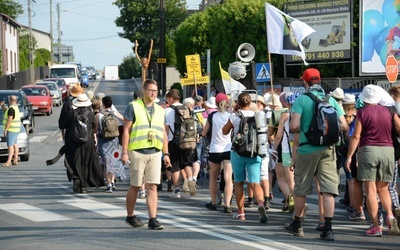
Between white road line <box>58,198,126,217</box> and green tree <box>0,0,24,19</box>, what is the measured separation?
89.4 meters

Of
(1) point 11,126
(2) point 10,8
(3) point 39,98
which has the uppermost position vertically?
(2) point 10,8

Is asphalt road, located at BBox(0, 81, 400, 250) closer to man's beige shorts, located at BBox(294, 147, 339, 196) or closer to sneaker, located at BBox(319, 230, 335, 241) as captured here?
sneaker, located at BBox(319, 230, 335, 241)

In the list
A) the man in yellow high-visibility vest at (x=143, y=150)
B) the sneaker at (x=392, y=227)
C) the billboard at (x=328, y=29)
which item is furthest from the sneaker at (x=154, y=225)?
the billboard at (x=328, y=29)

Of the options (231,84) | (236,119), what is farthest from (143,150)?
(231,84)

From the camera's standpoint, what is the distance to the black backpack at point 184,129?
14.6 meters

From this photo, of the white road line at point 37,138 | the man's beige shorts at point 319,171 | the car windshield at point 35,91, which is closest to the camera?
the man's beige shorts at point 319,171

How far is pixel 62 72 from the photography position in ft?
208

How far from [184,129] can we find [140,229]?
3974mm

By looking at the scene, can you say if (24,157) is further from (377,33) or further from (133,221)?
(377,33)

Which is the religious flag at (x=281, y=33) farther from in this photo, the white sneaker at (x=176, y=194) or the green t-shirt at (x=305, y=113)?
the green t-shirt at (x=305, y=113)

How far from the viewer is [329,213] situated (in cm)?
998

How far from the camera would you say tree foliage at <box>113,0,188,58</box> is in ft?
282

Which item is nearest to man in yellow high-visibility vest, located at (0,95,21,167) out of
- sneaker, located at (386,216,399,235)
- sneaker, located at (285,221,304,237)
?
sneaker, located at (285,221,304,237)

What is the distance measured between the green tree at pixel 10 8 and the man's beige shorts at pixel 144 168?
92695 mm
